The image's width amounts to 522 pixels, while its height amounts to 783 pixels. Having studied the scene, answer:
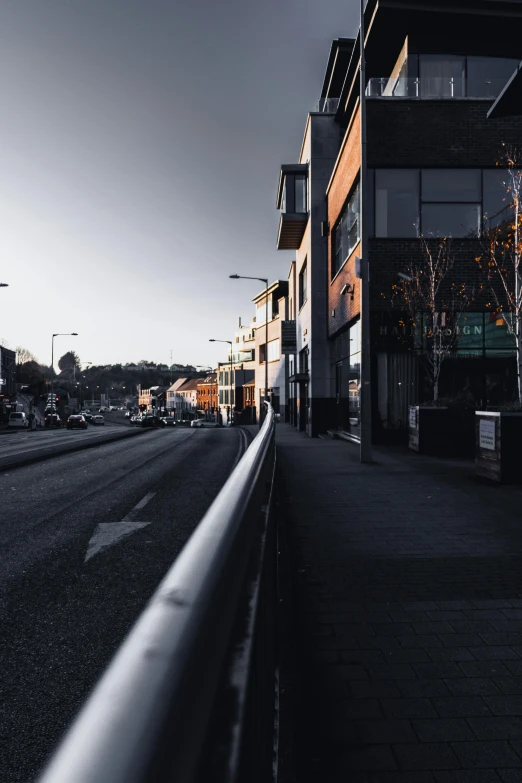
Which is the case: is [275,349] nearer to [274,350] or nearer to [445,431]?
[274,350]

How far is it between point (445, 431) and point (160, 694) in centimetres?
1657

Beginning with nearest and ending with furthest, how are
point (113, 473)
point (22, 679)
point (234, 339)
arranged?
point (22, 679) < point (113, 473) < point (234, 339)

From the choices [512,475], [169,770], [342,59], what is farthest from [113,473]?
[342,59]

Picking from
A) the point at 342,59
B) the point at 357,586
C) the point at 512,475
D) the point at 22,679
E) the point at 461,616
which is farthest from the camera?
the point at 342,59

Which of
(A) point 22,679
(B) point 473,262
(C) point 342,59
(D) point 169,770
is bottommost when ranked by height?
(A) point 22,679

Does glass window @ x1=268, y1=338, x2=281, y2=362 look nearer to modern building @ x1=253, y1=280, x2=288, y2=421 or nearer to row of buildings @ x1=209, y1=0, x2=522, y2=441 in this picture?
modern building @ x1=253, y1=280, x2=288, y2=421

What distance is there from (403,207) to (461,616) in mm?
17512

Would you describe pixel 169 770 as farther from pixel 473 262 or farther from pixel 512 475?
pixel 473 262

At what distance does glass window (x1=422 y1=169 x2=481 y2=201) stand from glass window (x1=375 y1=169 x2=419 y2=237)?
35cm

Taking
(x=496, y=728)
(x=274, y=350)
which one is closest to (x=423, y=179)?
(x=496, y=728)

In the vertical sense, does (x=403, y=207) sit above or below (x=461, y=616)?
above

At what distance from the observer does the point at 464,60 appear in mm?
21656

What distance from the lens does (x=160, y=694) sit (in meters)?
0.81

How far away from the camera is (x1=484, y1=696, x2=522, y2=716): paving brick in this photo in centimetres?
324
